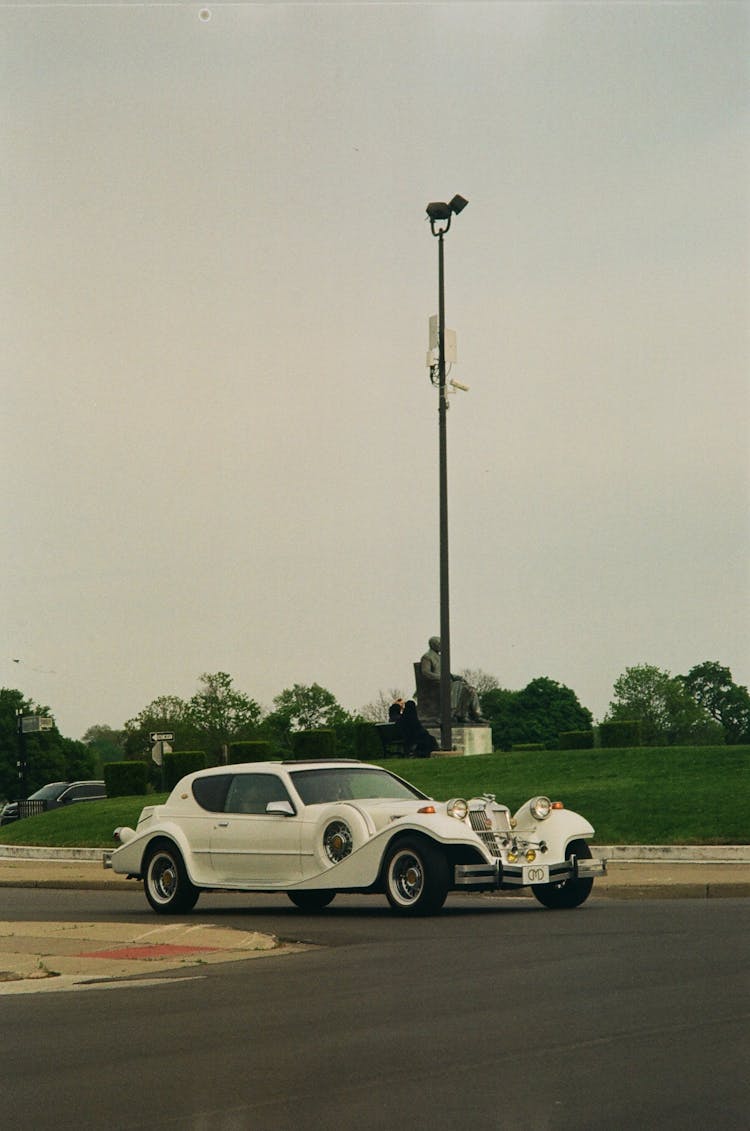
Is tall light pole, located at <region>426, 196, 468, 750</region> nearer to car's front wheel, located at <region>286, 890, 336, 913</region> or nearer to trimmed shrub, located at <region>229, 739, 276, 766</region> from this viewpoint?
trimmed shrub, located at <region>229, 739, 276, 766</region>

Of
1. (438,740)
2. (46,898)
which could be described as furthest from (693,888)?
(438,740)

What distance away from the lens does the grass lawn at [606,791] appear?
22.0 m

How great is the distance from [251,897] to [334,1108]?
14045mm

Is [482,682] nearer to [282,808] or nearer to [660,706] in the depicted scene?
[660,706]

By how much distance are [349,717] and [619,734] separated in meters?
103

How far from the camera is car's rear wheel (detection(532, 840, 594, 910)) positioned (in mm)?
15273

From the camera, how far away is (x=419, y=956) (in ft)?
36.9

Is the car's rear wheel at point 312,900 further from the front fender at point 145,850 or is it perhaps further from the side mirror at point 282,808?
the side mirror at point 282,808

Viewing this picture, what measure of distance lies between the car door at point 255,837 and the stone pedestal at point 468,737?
24713 millimetres

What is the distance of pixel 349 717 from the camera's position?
5482 inches

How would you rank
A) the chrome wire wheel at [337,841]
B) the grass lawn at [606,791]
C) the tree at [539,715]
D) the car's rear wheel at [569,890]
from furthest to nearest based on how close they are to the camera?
the tree at [539,715] → the grass lawn at [606,791] → the car's rear wheel at [569,890] → the chrome wire wheel at [337,841]

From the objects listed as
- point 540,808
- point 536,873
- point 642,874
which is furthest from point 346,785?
point 642,874

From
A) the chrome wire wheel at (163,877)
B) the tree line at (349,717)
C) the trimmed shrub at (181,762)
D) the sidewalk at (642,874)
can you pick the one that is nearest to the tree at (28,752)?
the tree line at (349,717)

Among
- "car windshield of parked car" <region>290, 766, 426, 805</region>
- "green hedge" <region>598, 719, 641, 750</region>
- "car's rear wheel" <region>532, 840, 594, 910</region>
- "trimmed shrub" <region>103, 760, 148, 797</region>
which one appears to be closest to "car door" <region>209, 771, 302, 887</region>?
"car windshield of parked car" <region>290, 766, 426, 805</region>
